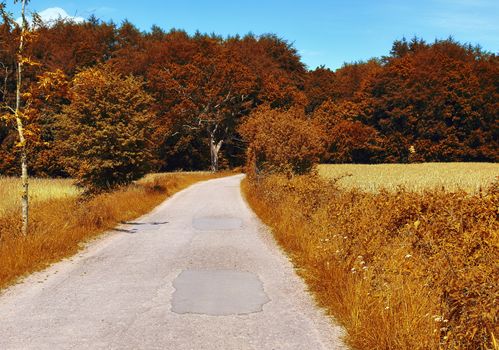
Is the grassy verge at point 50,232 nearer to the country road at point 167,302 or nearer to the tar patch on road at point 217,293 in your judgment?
the country road at point 167,302

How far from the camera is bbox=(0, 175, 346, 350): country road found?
4.62m

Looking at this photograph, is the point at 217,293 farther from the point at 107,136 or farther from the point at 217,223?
the point at 107,136

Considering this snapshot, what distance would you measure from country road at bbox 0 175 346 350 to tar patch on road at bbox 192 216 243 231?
227cm

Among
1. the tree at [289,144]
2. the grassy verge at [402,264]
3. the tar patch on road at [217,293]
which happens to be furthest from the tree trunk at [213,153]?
the tar patch on road at [217,293]

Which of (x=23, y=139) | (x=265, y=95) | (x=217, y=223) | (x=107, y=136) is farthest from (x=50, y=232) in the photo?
(x=265, y=95)

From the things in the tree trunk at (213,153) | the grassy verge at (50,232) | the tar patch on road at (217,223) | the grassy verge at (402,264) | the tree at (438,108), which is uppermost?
the tree at (438,108)

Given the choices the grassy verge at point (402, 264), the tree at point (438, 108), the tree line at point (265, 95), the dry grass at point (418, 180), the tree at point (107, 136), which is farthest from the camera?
the tree at point (438, 108)

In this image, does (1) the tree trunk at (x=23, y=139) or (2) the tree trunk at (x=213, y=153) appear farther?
(2) the tree trunk at (x=213, y=153)

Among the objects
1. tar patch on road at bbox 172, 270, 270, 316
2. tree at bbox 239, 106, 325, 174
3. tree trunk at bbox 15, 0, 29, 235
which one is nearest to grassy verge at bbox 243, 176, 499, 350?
tar patch on road at bbox 172, 270, 270, 316

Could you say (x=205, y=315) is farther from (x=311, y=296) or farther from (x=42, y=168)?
(x=42, y=168)

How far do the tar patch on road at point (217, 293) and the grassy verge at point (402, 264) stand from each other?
91 centimetres

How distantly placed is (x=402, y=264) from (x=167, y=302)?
10.3 ft

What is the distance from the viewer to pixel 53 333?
476cm

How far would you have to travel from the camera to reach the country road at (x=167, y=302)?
462 centimetres
